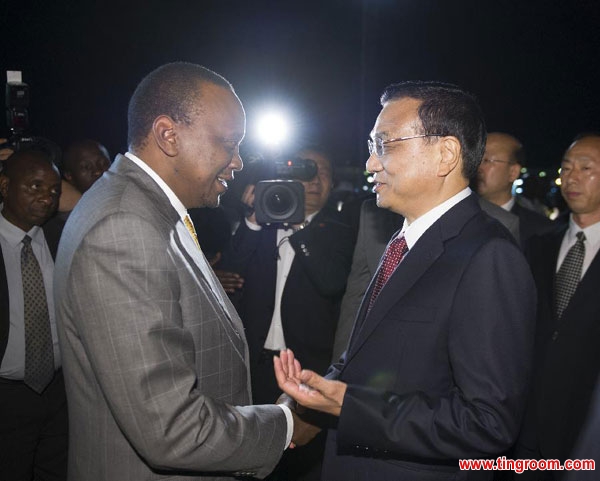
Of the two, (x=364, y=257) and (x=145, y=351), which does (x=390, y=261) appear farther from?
(x=364, y=257)

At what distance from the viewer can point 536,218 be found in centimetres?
424

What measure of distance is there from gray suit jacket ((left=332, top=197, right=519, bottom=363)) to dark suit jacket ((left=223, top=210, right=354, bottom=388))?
0.30 feet

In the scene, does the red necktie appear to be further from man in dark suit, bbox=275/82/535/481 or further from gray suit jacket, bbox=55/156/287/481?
gray suit jacket, bbox=55/156/287/481

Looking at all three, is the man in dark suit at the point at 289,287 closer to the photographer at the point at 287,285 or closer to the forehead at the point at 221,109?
the photographer at the point at 287,285

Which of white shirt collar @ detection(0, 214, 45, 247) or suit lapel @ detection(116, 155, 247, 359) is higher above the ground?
suit lapel @ detection(116, 155, 247, 359)

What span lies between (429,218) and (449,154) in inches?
9.4

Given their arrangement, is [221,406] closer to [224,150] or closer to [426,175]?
[224,150]

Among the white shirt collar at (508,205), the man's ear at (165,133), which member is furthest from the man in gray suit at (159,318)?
the white shirt collar at (508,205)

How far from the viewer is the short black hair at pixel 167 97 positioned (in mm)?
1562

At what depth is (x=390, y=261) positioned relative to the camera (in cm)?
181

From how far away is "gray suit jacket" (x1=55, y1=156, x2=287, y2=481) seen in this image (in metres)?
1.26

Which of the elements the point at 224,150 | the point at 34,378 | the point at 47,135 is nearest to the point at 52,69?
the point at 47,135

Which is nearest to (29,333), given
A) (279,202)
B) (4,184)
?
(4,184)

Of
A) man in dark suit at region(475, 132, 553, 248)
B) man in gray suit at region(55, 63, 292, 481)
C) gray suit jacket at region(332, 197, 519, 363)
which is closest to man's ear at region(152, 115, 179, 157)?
man in gray suit at region(55, 63, 292, 481)
